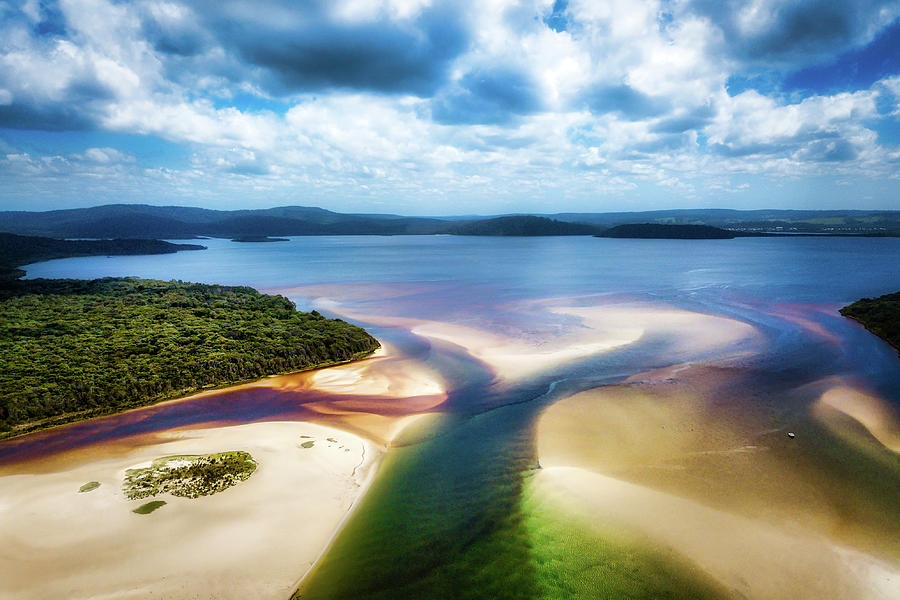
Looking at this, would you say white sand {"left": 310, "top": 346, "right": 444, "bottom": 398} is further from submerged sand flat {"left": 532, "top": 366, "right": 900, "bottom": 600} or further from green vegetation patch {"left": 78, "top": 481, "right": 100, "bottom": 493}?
green vegetation patch {"left": 78, "top": 481, "right": 100, "bottom": 493}

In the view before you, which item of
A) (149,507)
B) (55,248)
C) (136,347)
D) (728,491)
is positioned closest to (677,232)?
(728,491)

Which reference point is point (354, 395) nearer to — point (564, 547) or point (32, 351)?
point (564, 547)

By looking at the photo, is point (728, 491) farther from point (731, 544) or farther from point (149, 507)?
point (149, 507)

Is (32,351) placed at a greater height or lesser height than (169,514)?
greater

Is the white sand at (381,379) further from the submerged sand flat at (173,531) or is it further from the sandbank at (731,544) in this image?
the sandbank at (731,544)

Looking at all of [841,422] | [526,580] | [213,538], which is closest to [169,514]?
[213,538]

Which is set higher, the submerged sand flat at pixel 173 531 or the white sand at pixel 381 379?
the submerged sand flat at pixel 173 531

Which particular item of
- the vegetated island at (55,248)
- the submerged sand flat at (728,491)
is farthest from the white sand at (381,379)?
the vegetated island at (55,248)
